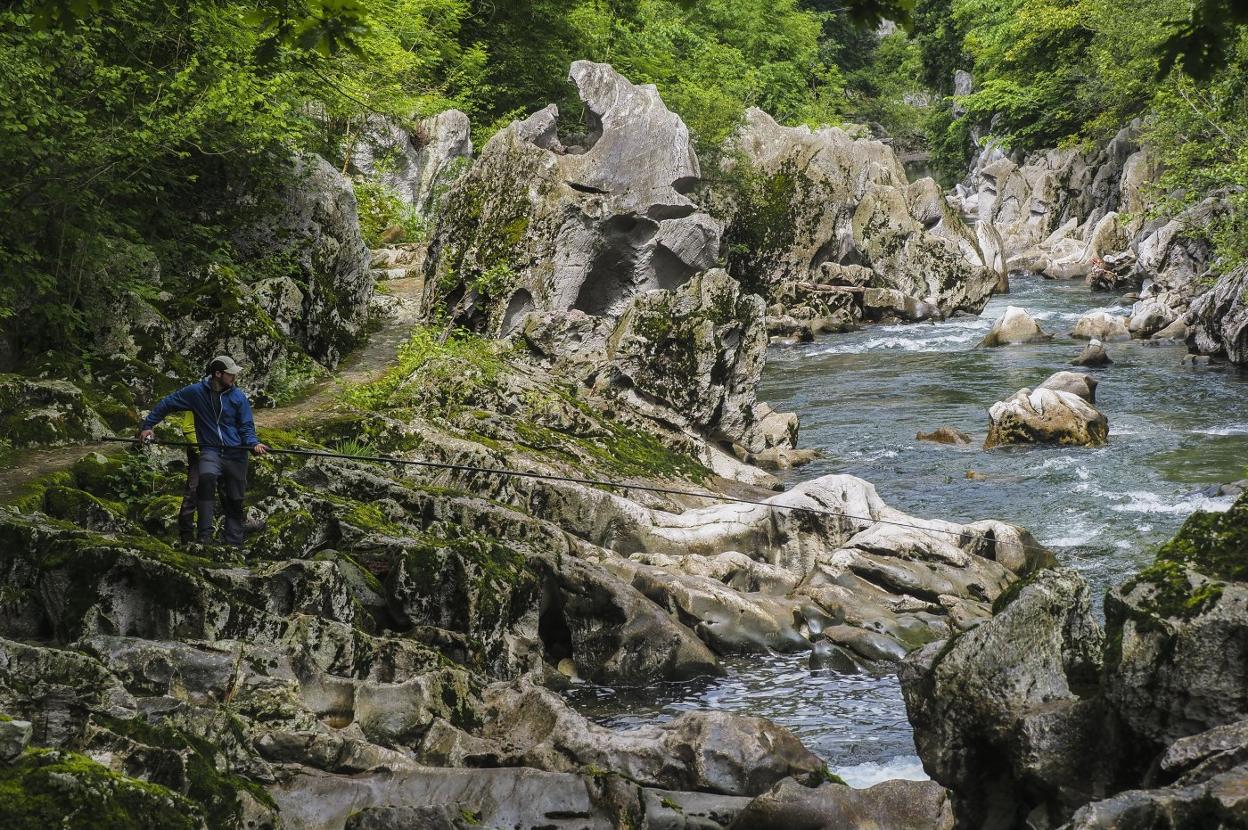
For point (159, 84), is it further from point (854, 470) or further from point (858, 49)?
point (858, 49)

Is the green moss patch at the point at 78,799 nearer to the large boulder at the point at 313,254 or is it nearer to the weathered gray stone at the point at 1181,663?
the weathered gray stone at the point at 1181,663

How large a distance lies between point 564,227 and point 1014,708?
17.0m

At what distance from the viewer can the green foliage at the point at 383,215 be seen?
28281 mm

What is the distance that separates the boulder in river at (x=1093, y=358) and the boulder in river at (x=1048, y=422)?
6856 mm

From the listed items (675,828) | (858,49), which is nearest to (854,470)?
(675,828)

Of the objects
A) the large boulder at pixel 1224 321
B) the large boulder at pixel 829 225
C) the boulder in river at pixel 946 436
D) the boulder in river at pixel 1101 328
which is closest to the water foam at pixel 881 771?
the boulder in river at pixel 946 436

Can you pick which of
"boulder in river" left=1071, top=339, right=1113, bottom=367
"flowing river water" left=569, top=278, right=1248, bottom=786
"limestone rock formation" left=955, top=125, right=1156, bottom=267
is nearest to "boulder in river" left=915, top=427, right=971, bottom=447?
"flowing river water" left=569, top=278, right=1248, bottom=786

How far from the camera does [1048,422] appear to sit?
69.7ft

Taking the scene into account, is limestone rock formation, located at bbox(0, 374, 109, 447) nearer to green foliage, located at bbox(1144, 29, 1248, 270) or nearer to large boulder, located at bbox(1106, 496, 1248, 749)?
large boulder, located at bbox(1106, 496, 1248, 749)

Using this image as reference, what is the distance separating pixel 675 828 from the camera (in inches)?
294

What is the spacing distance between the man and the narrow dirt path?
1.76m

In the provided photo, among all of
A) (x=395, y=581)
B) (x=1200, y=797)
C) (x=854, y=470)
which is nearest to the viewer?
(x=1200, y=797)

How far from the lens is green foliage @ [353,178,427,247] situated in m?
28.3

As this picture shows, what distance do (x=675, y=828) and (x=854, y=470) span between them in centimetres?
1320
